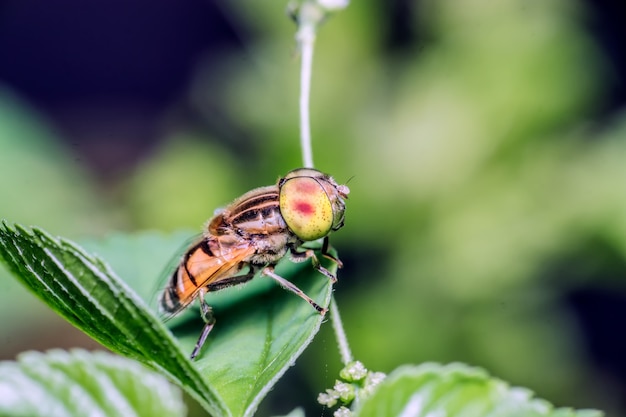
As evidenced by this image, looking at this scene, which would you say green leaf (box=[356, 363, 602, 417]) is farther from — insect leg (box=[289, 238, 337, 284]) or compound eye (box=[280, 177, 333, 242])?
compound eye (box=[280, 177, 333, 242])

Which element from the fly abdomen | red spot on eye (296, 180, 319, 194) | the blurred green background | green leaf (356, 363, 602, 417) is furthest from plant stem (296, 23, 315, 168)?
the blurred green background

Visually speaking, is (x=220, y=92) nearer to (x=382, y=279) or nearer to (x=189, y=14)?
(x=382, y=279)

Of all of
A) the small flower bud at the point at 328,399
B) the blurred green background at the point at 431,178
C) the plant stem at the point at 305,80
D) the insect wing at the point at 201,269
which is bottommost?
the small flower bud at the point at 328,399

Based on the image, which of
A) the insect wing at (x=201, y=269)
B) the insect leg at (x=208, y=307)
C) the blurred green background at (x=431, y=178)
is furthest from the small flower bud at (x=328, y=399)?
the blurred green background at (x=431, y=178)

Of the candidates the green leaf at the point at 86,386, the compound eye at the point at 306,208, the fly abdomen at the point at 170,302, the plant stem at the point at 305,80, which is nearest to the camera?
the green leaf at the point at 86,386

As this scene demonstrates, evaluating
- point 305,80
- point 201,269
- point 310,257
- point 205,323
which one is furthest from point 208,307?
point 305,80

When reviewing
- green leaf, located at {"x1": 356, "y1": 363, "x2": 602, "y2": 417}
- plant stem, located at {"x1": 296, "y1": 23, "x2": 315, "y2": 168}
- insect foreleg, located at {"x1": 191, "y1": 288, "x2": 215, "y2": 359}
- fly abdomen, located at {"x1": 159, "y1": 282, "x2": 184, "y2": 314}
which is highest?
plant stem, located at {"x1": 296, "y1": 23, "x2": 315, "y2": 168}

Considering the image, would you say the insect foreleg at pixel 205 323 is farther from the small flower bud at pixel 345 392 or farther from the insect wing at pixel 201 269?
the small flower bud at pixel 345 392

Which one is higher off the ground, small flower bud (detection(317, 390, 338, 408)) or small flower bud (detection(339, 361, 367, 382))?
small flower bud (detection(339, 361, 367, 382))

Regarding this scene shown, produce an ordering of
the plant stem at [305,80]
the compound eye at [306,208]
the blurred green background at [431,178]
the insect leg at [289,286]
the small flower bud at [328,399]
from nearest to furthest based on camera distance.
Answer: the small flower bud at [328,399]
the insect leg at [289,286]
the plant stem at [305,80]
the compound eye at [306,208]
the blurred green background at [431,178]
